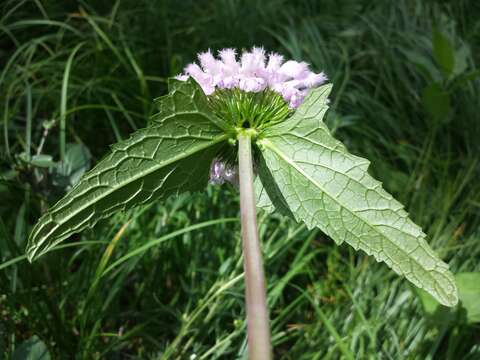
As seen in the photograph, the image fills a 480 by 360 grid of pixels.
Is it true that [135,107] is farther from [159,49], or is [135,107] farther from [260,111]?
[260,111]

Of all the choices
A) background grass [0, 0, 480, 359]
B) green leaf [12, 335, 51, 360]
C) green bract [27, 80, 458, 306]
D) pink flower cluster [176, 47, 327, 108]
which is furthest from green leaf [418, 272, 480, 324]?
green leaf [12, 335, 51, 360]

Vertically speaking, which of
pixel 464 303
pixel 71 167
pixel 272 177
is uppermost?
pixel 71 167

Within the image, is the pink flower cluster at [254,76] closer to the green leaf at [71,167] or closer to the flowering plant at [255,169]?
the flowering plant at [255,169]

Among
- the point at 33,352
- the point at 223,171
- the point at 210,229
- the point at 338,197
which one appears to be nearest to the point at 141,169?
the point at 223,171

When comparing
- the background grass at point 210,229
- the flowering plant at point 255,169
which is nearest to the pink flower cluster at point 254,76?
the flowering plant at point 255,169

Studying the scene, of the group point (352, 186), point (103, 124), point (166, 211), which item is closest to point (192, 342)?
point (166, 211)

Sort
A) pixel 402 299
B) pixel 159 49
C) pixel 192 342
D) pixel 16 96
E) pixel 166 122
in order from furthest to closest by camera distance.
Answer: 1. pixel 159 49
2. pixel 16 96
3. pixel 402 299
4. pixel 192 342
5. pixel 166 122

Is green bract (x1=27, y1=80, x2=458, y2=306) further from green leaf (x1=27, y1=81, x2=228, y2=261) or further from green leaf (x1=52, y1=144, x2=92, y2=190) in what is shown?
green leaf (x1=52, y1=144, x2=92, y2=190)

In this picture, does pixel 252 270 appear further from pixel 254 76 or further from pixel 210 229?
pixel 210 229
